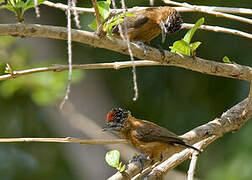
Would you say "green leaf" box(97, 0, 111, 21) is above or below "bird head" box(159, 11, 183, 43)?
above

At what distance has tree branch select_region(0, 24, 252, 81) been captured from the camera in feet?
7.24

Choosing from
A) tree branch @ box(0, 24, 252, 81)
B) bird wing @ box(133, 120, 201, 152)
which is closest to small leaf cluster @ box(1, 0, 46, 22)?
tree branch @ box(0, 24, 252, 81)

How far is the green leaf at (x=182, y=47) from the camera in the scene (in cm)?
295

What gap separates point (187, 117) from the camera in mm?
7574

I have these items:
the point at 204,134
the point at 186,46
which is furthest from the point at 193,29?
the point at 204,134

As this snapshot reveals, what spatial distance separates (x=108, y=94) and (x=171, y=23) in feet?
12.5

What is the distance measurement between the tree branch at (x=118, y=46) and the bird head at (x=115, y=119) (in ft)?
3.75

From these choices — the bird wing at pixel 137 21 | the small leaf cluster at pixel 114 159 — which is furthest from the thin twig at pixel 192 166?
the bird wing at pixel 137 21

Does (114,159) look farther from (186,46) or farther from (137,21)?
(137,21)

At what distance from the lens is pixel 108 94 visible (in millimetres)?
8148

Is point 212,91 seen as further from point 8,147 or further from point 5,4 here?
point 5,4

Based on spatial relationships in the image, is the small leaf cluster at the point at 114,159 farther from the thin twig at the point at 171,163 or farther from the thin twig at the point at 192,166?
the thin twig at the point at 192,166

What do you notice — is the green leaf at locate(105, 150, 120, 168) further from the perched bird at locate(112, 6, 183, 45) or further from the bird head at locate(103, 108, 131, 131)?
the perched bird at locate(112, 6, 183, 45)

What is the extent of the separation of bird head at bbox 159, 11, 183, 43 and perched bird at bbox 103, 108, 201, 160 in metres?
0.76
